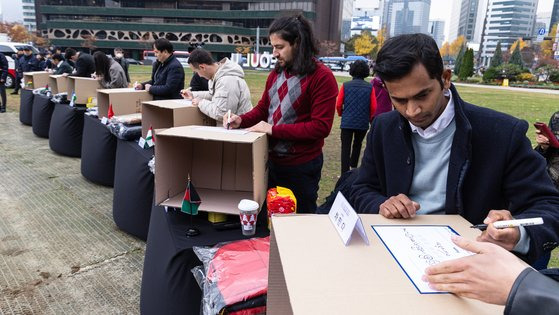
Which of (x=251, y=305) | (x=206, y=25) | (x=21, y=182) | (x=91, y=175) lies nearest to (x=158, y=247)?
(x=251, y=305)

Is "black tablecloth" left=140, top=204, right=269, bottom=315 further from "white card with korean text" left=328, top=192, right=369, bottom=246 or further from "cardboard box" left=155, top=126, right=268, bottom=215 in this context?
"white card with korean text" left=328, top=192, right=369, bottom=246

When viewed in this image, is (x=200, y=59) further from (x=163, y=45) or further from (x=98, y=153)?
(x=98, y=153)

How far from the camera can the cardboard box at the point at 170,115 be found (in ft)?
8.46

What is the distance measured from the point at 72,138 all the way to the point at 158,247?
4500 mm

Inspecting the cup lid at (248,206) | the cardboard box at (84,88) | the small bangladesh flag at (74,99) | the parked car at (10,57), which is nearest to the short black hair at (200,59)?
the cup lid at (248,206)

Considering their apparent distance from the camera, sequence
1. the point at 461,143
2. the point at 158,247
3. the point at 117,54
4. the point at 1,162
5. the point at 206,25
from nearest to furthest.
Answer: the point at 461,143 < the point at 158,247 < the point at 1,162 < the point at 117,54 < the point at 206,25

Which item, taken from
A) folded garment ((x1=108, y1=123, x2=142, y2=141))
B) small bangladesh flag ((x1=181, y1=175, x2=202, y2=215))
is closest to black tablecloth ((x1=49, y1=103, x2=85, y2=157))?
folded garment ((x1=108, y1=123, x2=142, y2=141))

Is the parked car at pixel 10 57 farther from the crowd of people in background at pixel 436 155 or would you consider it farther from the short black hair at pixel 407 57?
the short black hair at pixel 407 57

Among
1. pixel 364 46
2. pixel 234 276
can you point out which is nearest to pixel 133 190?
pixel 234 276

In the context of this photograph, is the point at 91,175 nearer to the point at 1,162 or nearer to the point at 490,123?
the point at 1,162

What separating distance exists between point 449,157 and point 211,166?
1.36 metres

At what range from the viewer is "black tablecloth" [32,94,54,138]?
21.2 feet

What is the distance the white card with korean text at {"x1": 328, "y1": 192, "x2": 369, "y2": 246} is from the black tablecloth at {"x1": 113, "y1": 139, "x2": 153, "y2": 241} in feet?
7.37

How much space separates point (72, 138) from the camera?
5605 mm
